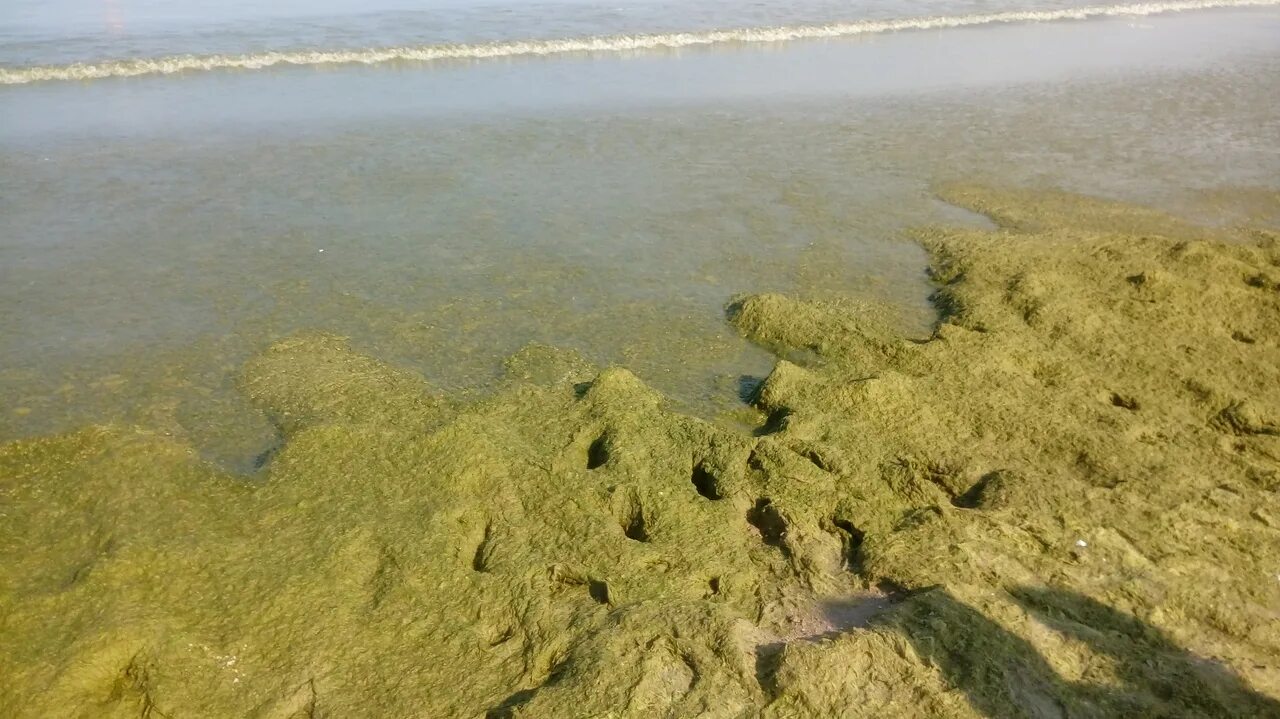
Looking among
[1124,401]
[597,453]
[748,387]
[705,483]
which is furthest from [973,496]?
[597,453]

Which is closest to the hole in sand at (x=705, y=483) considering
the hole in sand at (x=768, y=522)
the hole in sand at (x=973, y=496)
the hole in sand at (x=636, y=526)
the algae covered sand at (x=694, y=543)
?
the algae covered sand at (x=694, y=543)

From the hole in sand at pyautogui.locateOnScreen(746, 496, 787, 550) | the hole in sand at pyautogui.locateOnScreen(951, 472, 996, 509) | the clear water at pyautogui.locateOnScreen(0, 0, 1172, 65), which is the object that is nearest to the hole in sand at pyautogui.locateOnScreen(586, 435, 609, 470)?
the hole in sand at pyautogui.locateOnScreen(746, 496, 787, 550)

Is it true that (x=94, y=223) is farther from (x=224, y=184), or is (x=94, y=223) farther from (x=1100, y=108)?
(x=1100, y=108)

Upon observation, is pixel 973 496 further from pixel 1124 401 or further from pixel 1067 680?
pixel 1124 401

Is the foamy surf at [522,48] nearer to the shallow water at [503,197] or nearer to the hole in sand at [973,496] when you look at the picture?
the shallow water at [503,197]

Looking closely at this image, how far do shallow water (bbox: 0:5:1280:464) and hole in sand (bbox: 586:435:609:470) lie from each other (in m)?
0.77

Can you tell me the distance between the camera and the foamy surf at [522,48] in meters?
13.0

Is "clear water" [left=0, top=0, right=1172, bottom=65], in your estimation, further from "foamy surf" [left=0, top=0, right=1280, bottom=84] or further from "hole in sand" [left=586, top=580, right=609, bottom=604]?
"hole in sand" [left=586, top=580, right=609, bottom=604]

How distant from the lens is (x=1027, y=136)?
1014 centimetres

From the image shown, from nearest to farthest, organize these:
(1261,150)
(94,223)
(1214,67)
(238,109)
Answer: (94,223), (1261,150), (238,109), (1214,67)

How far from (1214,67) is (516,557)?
14802mm

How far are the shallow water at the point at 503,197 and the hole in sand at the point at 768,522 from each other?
112 cm

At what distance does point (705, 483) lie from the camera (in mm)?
4113

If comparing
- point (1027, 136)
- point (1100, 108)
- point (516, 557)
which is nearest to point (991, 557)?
point (516, 557)
